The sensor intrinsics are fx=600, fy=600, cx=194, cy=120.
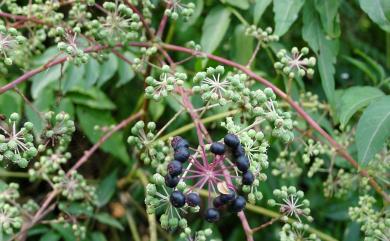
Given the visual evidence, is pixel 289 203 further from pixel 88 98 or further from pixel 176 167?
pixel 88 98

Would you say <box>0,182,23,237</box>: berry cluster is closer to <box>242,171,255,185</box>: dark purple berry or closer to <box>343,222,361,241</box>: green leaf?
<box>242,171,255,185</box>: dark purple berry

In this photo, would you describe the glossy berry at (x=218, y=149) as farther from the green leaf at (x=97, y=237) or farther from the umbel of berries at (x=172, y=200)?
the green leaf at (x=97, y=237)

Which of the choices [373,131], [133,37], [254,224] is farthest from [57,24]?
[254,224]

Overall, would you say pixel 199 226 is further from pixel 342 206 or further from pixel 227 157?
pixel 227 157

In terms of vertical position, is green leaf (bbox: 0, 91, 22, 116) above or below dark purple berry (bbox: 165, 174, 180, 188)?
below

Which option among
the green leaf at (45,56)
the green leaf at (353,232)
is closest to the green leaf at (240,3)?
the green leaf at (45,56)

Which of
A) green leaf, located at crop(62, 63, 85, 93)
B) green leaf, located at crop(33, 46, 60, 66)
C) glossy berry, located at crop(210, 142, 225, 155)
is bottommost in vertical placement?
green leaf, located at crop(33, 46, 60, 66)

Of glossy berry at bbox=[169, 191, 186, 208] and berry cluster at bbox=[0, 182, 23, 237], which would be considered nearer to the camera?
glossy berry at bbox=[169, 191, 186, 208]

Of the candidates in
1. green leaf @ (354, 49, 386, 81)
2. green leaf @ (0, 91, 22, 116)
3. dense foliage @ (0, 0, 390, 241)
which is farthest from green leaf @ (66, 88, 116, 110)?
green leaf @ (354, 49, 386, 81)
